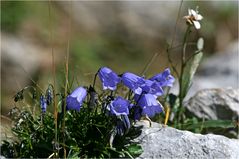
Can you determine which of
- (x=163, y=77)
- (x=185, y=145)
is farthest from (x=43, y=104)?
(x=185, y=145)

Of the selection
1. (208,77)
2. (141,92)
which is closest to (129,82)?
(141,92)

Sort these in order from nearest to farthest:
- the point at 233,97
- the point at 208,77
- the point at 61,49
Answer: the point at 233,97 < the point at 208,77 < the point at 61,49

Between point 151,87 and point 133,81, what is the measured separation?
7.0 inches

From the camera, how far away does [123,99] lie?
3.81 meters

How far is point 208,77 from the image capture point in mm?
6785

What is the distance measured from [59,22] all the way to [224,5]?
2.71 m

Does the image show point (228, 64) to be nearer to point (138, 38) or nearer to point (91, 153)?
point (91, 153)

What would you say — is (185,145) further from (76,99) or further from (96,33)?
(96,33)

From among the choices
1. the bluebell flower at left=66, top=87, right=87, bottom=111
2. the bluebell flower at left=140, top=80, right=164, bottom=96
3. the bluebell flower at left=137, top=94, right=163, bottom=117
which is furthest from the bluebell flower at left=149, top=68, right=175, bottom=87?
the bluebell flower at left=66, top=87, right=87, bottom=111

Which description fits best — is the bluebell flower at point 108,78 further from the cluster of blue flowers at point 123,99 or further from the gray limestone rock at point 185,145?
the gray limestone rock at point 185,145

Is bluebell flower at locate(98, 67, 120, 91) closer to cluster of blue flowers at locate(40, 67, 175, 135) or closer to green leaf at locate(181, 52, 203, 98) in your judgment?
cluster of blue flowers at locate(40, 67, 175, 135)

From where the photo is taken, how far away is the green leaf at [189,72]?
488 cm

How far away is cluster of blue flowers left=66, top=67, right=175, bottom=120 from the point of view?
3.80 m

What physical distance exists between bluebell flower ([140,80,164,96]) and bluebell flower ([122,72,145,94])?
3 centimetres
